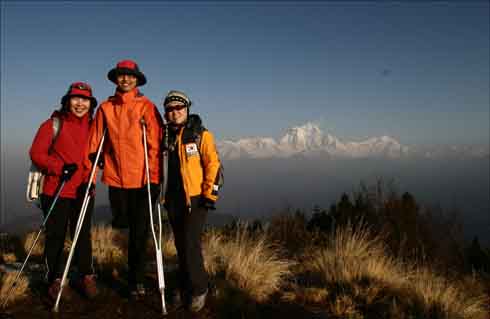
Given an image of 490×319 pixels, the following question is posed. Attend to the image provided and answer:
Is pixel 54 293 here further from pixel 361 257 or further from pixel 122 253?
pixel 361 257

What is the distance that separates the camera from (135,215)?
395 centimetres

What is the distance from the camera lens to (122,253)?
6.37 m

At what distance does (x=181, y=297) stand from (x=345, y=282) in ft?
8.06

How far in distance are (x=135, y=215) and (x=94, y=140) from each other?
1070mm

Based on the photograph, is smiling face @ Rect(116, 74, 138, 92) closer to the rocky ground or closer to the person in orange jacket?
the person in orange jacket

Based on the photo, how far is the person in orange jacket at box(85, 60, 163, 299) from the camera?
3.87 meters

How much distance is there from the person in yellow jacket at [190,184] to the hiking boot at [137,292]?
19.1 inches

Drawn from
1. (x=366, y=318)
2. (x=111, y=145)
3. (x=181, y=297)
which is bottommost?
(x=366, y=318)

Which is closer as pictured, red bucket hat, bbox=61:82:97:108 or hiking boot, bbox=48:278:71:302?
hiking boot, bbox=48:278:71:302

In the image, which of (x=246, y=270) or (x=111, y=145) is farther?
(x=246, y=270)

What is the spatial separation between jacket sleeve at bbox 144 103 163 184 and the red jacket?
87 cm

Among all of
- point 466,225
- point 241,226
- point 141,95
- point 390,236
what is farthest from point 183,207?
point 466,225

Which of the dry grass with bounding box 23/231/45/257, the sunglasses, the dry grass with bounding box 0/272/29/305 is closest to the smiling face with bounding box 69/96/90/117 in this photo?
the sunglasses

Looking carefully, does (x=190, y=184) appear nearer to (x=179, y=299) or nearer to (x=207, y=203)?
(x=207, y=203)
